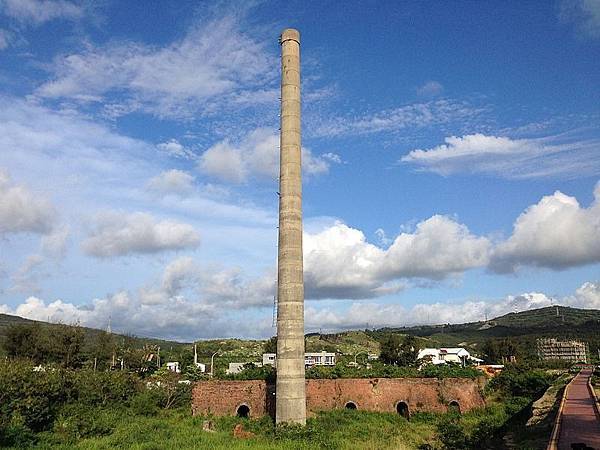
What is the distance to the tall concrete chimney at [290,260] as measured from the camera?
26.5 metres

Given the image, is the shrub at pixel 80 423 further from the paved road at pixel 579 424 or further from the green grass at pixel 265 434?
the paved road at pixel 579 424

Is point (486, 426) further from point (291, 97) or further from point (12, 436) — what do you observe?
point (12, 436)

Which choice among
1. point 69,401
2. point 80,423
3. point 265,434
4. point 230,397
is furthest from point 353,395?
point 69,401

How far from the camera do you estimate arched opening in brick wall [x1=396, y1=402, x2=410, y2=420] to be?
3234 cm

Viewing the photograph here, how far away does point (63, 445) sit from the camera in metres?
22.9

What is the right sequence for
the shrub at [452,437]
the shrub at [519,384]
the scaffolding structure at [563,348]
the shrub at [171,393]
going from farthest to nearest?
the scaffolding structure at [563,348] < the shrub at [519,384] < the shrub at [171,393] < the shrub at [452,437]

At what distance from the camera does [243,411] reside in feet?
102

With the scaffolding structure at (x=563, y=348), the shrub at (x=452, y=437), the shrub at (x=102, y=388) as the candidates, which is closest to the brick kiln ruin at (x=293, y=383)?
the shrub at (x=452, y=437)

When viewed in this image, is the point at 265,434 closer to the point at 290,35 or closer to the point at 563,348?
the point at 290,35

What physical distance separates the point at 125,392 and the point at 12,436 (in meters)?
13.0

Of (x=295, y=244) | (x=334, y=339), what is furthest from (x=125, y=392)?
(x=334, y=339)

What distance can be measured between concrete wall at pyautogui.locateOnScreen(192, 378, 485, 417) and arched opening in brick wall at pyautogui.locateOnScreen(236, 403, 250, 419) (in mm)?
213

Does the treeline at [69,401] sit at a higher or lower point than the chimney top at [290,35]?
lower

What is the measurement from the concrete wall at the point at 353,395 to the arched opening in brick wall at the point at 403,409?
32 centimetres
